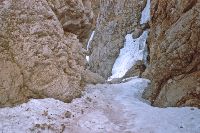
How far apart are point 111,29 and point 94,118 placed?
25.2 metres

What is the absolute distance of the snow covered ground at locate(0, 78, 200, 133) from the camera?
12.5 m

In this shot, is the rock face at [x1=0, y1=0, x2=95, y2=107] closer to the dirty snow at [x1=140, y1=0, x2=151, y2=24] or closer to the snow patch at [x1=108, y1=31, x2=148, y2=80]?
the snow patch at [x1=108, y1=31, x2=148, y2=80]

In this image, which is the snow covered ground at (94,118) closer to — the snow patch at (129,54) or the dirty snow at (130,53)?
the dirty snow at (130,53)

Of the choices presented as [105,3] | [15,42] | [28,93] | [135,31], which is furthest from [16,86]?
[105,3]

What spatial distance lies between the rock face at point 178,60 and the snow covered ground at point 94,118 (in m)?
0.99

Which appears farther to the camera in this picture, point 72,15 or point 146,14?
point 146,14

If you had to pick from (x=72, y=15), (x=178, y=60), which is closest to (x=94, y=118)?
(x=178, y=60)

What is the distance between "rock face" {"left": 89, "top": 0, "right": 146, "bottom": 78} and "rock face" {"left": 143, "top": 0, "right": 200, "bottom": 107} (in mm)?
15148

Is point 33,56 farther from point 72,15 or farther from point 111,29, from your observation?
point 111,29

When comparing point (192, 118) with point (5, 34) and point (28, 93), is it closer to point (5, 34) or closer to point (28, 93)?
point (28, 93)

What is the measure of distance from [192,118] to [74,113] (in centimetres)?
528

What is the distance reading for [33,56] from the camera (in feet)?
53.2

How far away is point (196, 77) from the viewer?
15.0m

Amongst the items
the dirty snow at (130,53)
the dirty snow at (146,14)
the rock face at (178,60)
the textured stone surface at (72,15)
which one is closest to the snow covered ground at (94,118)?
the rock face at (178,60)
